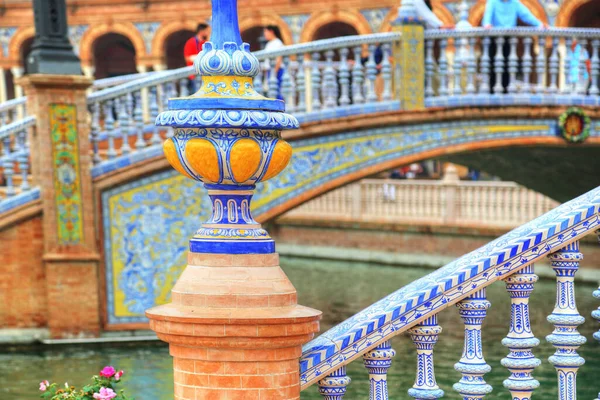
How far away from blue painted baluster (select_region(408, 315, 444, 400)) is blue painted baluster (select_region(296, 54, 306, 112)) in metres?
6.61

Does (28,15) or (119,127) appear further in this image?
(28,15)

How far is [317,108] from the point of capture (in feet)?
31.7

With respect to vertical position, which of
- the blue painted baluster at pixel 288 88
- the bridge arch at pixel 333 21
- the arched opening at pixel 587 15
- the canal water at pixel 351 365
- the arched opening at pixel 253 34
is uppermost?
the arched opening at pixel 253 34

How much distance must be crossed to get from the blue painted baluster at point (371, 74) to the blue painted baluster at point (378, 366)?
6605 millimetres

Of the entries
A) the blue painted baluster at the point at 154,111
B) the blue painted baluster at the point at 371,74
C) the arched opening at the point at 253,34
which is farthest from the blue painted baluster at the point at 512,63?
the arched opening at the point at 253,34

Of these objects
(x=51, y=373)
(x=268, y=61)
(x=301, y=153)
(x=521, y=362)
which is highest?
(x=268, y=61)

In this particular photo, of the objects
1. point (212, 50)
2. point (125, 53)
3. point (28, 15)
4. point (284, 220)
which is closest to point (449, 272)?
point (212, 50)

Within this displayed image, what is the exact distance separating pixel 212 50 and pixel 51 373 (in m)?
5.67

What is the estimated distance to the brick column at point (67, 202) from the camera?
894 centimetres

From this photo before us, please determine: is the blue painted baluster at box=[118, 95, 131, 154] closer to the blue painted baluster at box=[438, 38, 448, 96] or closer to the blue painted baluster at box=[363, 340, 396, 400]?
the blue painted baluster at box=[438, 38, 448, 96]

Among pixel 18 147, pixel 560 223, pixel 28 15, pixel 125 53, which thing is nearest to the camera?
pixel 560 223

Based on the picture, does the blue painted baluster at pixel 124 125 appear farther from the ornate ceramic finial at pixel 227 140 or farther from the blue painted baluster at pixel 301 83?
the ornate ceramic finial at pixel 227 140

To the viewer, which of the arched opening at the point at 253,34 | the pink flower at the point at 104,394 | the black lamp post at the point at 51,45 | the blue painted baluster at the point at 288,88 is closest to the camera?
the pink flower at the point at 104,394

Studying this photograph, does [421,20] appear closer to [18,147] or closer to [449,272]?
[18,147]
